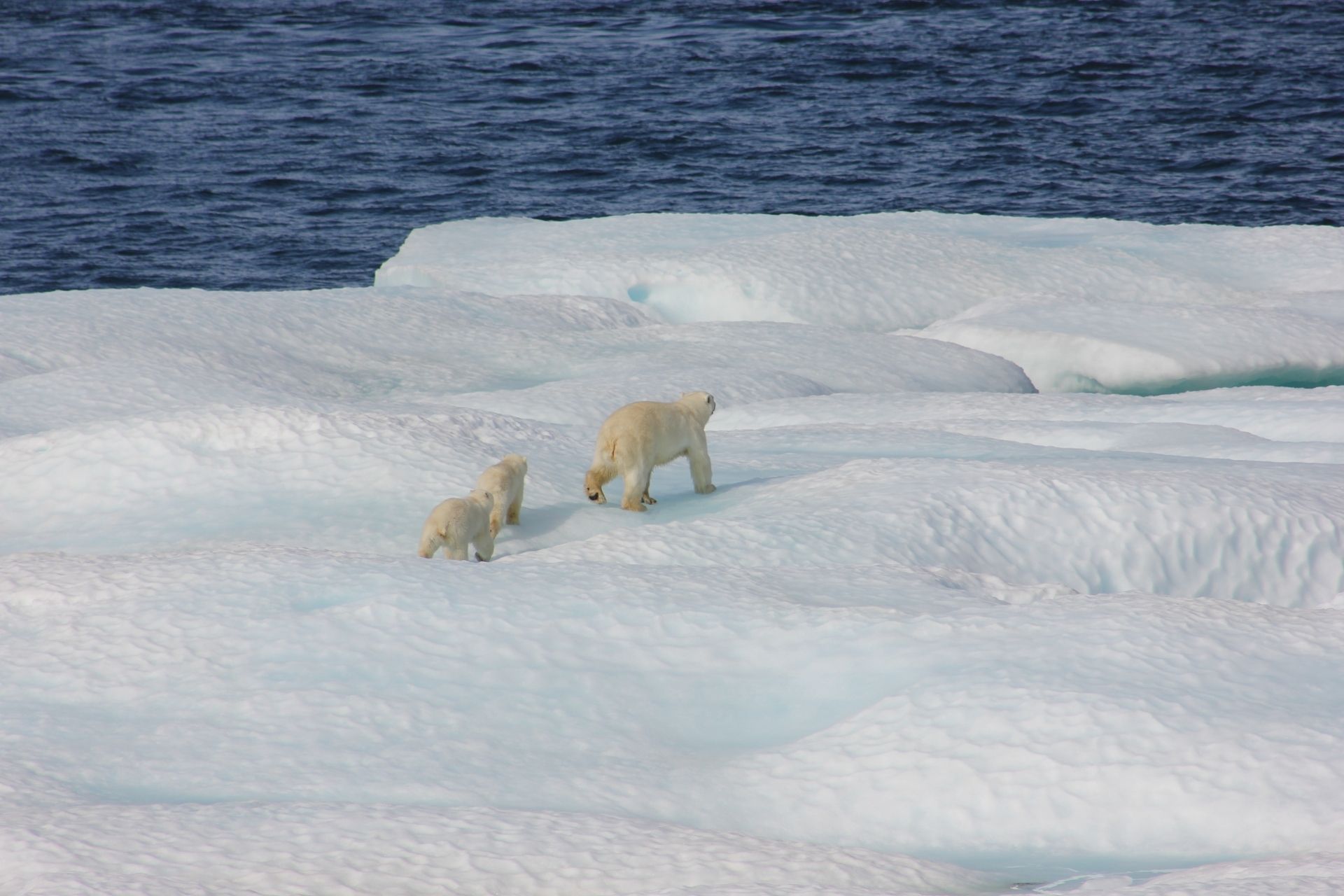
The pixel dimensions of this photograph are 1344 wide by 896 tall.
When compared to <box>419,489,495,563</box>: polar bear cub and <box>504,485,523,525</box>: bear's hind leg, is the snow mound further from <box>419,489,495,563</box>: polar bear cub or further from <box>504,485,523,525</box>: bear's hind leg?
<box>504,485,523,525</box>: bear's hind leg

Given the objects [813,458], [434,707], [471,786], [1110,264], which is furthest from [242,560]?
[1110,264]

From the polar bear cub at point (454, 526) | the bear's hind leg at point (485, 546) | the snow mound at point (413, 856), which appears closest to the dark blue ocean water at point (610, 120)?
the bear's hind leg at point (485, 546)

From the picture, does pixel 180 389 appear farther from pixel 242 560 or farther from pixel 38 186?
pixel 38 186

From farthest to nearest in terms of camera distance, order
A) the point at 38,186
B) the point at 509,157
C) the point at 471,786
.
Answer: the point at 509,157
the point at 38,186
the point at 471,786

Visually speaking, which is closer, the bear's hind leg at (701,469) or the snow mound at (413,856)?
the snow mound at (413,856)

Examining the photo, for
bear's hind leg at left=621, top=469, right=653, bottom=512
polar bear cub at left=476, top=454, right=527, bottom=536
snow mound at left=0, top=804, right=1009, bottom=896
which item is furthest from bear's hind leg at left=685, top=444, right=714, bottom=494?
snow mound at left=0, top=804, right=1009, bottom=896

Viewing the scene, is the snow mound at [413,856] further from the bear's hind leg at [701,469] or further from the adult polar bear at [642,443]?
the bear's hind leg at [701,469]
